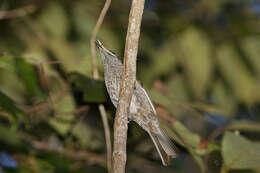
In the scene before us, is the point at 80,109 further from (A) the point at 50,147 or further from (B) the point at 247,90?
(B) the point at 247,90

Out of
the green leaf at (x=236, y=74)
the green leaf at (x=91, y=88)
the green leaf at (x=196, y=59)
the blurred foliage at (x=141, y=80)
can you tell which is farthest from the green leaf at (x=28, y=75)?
the green leaf at (x=236, y=74)

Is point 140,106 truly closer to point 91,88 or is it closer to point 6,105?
point 91,88

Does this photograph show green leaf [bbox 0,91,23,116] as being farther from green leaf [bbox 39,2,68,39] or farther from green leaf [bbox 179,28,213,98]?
green leaf [bbox 179,28,213,98]

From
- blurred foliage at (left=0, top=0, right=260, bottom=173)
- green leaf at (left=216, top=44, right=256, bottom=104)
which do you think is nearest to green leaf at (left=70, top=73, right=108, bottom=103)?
blurred foliage at (left=0, top=0, right=260, bottom=173)

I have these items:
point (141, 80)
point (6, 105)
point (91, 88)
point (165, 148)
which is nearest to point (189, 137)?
point (165, 148)

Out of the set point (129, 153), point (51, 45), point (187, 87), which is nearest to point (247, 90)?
point (187, 87)
